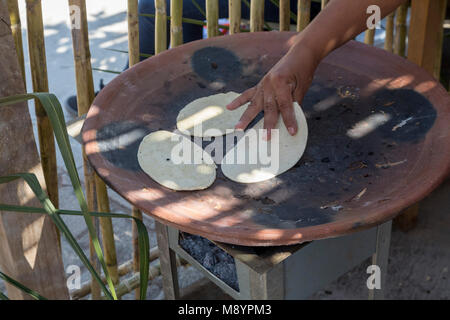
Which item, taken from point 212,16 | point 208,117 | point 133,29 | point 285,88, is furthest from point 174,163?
point 212,16

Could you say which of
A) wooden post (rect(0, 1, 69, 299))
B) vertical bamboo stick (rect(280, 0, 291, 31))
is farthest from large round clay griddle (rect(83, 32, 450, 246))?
vertical bamboo stick (rect(280, 0, 291, 31))

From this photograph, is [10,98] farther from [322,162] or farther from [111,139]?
[322,162]

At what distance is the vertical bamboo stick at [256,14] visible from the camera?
6.08ft

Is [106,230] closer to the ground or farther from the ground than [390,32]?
closer to the ground

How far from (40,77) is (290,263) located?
0.82 meters

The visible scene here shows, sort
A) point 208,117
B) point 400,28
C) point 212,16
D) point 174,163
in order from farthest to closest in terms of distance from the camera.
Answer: point 400,28, point 212,16, point 208,117, point 174,163

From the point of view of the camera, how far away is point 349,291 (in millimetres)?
2115

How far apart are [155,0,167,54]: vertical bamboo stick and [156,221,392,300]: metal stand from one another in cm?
58

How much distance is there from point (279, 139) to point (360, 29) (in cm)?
32

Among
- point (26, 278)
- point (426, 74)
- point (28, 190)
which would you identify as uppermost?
point (426, 74)

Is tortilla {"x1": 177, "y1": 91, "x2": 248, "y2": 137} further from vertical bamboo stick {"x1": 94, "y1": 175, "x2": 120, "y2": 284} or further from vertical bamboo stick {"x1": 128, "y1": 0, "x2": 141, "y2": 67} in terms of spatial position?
vertical bamboo stick {"x1": 94, "y1": 175, "x2": 120, "y2": 284}

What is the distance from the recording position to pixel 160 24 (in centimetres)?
175

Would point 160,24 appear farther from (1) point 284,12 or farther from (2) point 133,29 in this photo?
(1) point 284,12
